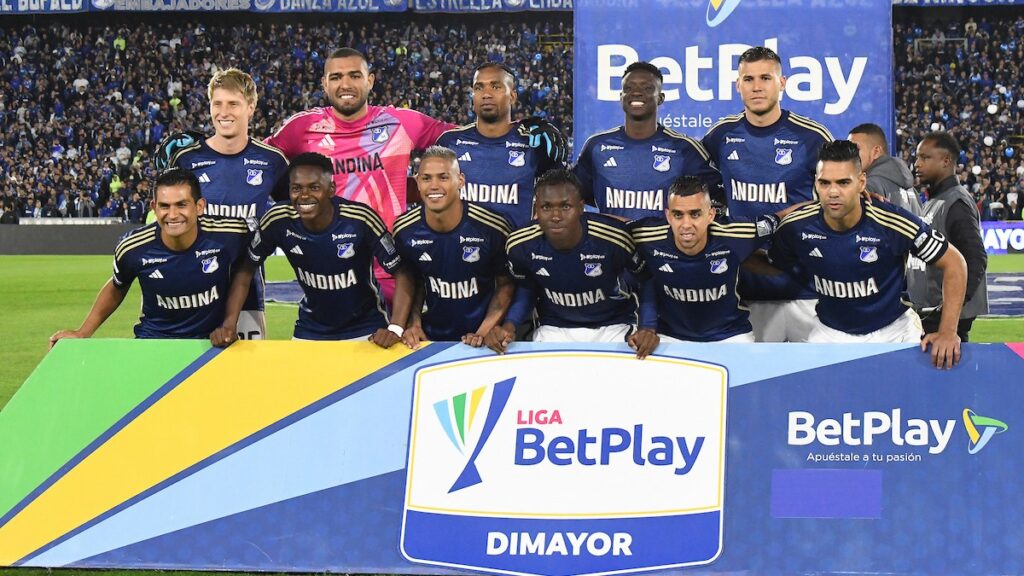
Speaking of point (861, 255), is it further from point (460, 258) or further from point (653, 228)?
point (460, 258)

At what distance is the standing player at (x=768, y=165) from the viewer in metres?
5.62

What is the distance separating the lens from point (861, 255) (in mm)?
4867

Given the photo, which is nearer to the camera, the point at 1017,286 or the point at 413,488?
the point at 413,488

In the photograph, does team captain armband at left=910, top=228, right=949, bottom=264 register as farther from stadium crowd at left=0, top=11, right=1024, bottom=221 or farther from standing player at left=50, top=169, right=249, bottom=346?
stadium crowd at left=0, top=11, right=1024, bottom=221

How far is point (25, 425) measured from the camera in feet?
14.4

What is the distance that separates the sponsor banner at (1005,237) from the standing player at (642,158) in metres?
20.7

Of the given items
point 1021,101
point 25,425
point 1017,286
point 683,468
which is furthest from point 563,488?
point 1021,101

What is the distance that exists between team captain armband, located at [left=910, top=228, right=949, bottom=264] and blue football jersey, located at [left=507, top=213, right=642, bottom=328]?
4.05ft

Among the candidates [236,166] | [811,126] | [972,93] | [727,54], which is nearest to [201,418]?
[236,166]

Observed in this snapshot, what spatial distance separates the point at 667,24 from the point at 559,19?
2892cm

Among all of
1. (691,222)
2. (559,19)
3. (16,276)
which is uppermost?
(559,19)

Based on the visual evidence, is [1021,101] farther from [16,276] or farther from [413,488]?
[413,488]

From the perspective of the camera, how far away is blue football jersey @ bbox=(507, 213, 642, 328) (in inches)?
197

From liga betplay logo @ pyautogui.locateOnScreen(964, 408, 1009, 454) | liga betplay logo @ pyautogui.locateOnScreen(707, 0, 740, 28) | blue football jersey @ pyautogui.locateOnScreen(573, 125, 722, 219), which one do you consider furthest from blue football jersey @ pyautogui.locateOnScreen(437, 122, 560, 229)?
liga betplay logo @ pyautogui.locateOnScreen(964, 408, 1009, 454)
